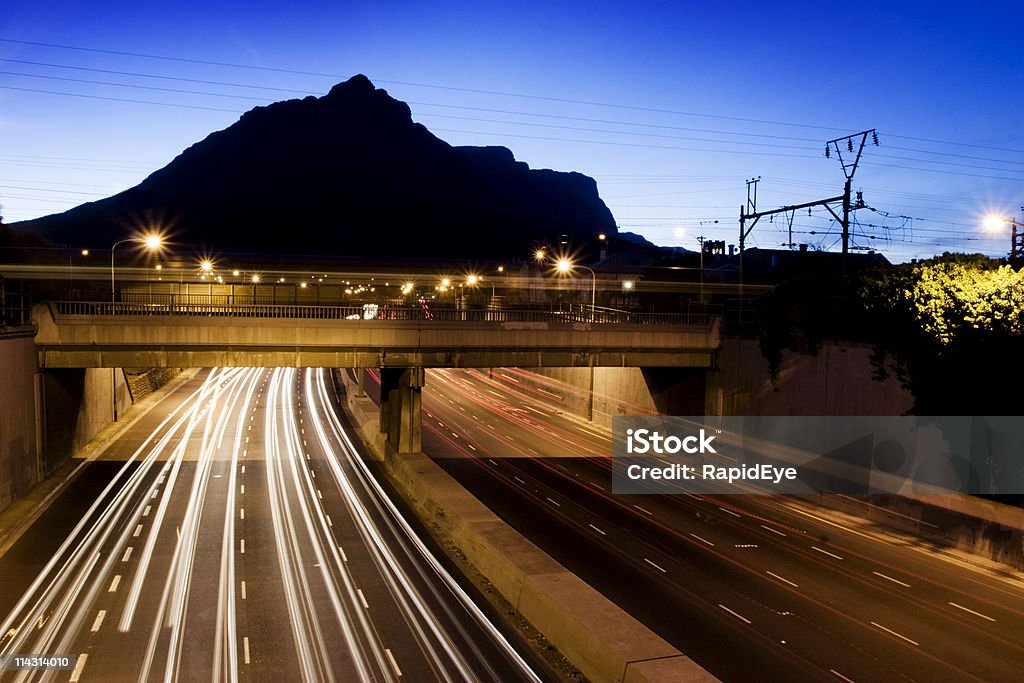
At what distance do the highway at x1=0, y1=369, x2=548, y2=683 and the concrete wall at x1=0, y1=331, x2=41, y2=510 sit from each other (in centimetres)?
170

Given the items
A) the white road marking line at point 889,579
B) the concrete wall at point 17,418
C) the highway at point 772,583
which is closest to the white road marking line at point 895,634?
the highway at point 772,583

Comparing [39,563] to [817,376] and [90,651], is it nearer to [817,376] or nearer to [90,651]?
[90,651]

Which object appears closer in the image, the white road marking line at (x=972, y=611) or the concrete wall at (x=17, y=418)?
the white road marking line at (x=972, y=611)

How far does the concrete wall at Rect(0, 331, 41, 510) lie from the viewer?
1014 inches

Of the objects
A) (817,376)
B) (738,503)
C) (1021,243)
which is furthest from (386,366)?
(1021,243)

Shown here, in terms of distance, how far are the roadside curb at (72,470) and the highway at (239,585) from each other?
41cm

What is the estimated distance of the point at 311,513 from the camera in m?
25.8

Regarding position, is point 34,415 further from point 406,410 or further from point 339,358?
point 406,410

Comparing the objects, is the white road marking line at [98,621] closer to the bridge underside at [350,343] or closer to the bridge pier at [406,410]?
the bridge underside at [350,343]

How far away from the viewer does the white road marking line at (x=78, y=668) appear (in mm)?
13070

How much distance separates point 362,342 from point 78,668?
75.1ft

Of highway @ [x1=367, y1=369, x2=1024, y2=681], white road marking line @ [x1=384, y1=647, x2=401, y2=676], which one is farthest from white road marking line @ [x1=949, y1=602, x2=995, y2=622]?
white road marking line @ [x1=384, y1=647, x2=401, y2=676]

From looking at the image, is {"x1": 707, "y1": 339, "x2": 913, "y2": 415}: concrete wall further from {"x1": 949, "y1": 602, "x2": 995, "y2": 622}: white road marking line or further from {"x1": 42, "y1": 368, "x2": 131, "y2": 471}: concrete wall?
{"x1": 42, "y1": 368, "x2": 131, "y2": 471}: concrete wall

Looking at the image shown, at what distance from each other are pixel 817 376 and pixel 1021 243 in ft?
34.5
